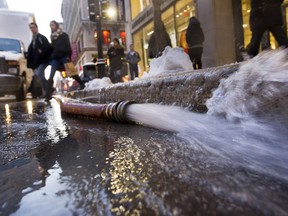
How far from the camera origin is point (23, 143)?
1.96 m

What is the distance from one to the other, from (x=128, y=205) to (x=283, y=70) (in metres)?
1.12

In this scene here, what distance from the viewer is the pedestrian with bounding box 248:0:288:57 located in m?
4.69

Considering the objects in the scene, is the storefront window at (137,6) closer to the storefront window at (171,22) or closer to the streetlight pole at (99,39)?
the storefront window at (171,22)

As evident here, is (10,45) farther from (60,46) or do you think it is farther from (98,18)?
(60,46)

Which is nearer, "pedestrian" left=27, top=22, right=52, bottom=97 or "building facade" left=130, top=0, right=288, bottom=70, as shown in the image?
"pedestrian" left=27, top=22, right=52, bottom=97

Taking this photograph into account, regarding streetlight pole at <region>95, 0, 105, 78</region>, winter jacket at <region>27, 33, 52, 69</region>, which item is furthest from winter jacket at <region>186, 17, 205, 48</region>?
winter jacket at <region>27, 33, 52, 69</region>

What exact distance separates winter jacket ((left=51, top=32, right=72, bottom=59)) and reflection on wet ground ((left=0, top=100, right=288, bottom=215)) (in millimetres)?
5985

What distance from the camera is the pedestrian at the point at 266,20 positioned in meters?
4.69

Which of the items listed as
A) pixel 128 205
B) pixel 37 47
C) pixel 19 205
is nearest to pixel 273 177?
pixel 128 205

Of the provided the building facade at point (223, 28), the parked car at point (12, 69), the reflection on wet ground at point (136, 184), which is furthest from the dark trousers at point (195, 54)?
the parked car at point (12, 69)

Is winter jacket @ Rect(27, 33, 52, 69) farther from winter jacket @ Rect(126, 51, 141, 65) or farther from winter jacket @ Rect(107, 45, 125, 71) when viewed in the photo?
winter jacket @ Rect(126, 51, 141, 65)

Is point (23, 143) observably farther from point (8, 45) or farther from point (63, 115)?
point (8, 45)

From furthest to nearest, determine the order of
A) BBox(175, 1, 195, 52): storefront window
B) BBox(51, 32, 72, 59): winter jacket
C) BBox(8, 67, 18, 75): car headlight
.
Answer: BBox(175, 1, 195, 52): storefront window
BBox(8, 67, 18, 75): car headlight
BBox(51, 32, 72, 59): winter jacket

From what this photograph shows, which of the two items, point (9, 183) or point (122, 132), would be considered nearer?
point (9, 183)
